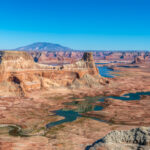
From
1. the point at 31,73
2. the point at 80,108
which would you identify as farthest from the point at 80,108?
the point at 31,73

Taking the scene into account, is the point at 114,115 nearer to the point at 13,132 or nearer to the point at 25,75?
the point at 13,132

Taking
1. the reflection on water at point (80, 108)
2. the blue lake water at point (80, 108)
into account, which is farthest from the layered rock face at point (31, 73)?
the reflection on water at point (80, 108)

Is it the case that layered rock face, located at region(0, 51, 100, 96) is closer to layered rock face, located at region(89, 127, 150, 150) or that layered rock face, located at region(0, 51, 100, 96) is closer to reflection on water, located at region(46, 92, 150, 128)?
reflection on water, located at region(46, 92, 150, 128)

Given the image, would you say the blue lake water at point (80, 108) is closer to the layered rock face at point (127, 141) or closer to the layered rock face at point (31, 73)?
the layered rock face at point (31, 73)

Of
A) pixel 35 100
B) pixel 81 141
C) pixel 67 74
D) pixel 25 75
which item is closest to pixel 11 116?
pixel 35 100

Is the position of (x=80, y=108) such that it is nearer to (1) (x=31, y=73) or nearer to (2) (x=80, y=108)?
(2) (x=80, y=108)
